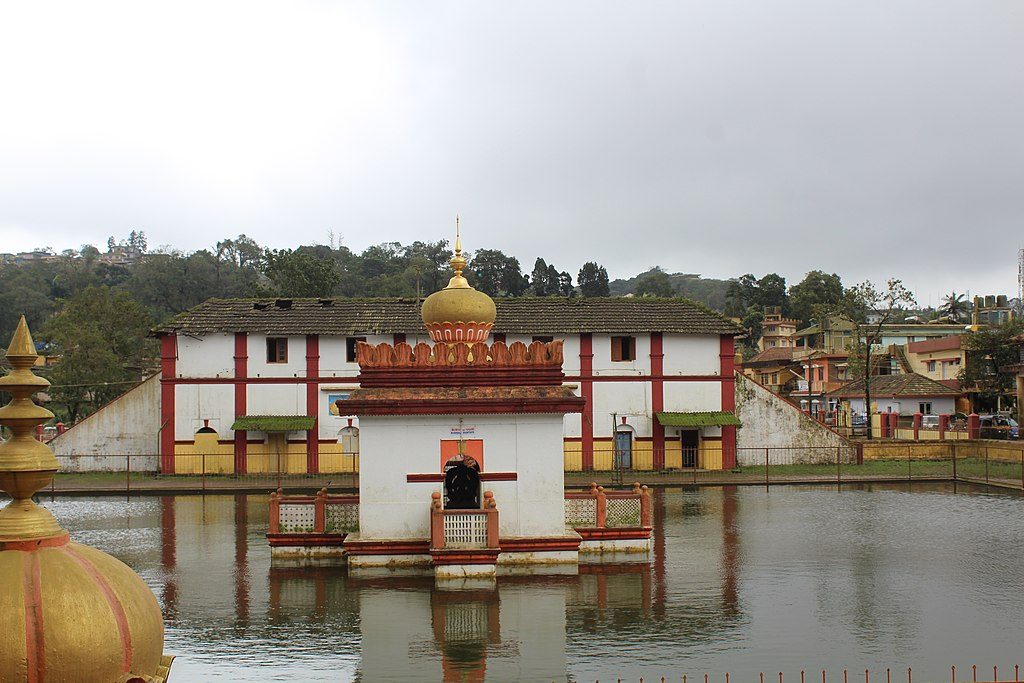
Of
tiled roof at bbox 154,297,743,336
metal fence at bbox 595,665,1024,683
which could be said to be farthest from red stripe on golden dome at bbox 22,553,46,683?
tiled roof at bbox 154,297,743,336

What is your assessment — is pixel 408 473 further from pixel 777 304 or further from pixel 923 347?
pixel 777 304

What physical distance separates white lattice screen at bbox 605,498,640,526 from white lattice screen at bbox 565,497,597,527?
621 millimetres

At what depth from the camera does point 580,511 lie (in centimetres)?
2252

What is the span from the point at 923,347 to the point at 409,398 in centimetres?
5446

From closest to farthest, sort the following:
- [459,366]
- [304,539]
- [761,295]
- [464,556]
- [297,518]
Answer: [464,556]
[459,366]
[304,539]
[297,518]
[761,295]

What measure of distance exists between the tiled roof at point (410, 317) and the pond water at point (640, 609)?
52.4 feet

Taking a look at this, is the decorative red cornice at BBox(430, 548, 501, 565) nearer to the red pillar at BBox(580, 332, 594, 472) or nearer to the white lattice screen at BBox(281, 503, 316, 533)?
the white lattice screen at BBox(281, 503, 316, 533)

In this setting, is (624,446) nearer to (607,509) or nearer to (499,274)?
(607,509)

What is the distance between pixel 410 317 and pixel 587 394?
849 centimetres

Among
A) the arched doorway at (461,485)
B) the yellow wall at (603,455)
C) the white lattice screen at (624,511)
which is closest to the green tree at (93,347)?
the yellow wall at (603,455)

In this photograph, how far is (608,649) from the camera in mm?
14828

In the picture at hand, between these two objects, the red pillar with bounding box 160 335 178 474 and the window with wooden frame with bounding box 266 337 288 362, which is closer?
the red pillar with bounding box 160 335 178 474

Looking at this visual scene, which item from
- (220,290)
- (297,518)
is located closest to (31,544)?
(297,518)

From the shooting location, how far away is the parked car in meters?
49.0
